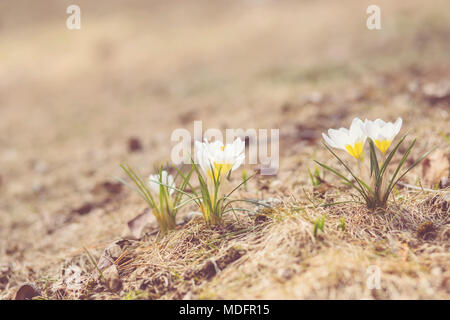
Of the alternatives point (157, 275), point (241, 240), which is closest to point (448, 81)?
point (241, 240)

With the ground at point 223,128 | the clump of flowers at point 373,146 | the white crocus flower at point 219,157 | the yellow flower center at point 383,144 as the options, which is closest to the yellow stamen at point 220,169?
the white crocus flower at point 219,157

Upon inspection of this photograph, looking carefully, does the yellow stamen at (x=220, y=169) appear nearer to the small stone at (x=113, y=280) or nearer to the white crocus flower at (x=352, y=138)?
the white crocus flower at (x=352, y=138)

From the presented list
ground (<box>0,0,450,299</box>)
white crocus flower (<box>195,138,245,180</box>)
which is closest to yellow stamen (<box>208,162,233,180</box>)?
white crocus flower (<box>195,138,245,180</box>)

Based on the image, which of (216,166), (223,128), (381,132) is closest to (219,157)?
(216,166)

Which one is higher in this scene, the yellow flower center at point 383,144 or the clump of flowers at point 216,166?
the yellow flower center at point 383,144

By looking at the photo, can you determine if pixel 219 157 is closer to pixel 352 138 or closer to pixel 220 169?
pixel 220 169
